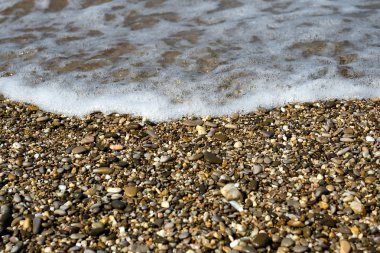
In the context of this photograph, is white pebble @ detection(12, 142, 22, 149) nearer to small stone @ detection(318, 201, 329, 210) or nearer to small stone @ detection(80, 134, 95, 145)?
small stone @ detection(80, 134, 95, 145)

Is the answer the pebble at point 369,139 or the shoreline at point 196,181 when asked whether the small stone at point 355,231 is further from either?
the pebble at point 369,139

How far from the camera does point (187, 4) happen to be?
7.41 meters

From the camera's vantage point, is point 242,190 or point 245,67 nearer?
point 242,190

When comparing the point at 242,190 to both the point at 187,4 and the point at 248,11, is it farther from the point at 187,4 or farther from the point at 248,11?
the point at 187,4

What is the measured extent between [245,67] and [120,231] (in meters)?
2.73

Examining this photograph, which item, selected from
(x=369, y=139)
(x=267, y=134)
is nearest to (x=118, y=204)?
(x=267, y=134)

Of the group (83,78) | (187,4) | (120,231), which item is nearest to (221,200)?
(120,231)

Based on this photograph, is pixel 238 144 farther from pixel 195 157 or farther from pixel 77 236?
pixel 77 236

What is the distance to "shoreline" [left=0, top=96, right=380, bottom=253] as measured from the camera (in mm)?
Answer: 2861

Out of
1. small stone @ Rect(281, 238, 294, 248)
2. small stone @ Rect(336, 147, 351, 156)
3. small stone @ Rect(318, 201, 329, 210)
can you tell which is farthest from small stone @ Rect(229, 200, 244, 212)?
small stone @ Rect(336, 147, 351, 156)

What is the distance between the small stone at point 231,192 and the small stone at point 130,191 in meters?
0.60

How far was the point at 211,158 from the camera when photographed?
3.62m

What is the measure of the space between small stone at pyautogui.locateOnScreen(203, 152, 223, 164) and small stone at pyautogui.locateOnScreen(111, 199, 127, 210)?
783 mm

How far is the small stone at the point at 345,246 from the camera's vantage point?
2.68 metres
